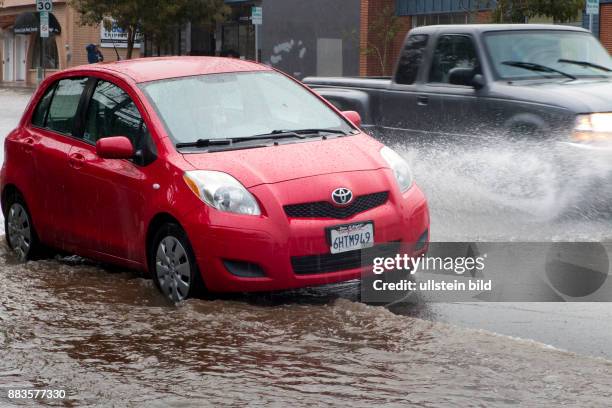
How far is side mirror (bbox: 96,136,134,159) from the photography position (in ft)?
24.3

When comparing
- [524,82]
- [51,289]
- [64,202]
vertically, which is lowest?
[51,289]

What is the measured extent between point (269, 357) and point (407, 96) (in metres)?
6.14

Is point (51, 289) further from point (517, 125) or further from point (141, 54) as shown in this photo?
point (141, 54)

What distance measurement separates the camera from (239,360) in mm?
5734

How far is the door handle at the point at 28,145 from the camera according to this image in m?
8.79

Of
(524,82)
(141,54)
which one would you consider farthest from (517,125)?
(141,54)

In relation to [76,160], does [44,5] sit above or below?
above

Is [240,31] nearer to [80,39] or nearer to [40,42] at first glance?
[80,39]

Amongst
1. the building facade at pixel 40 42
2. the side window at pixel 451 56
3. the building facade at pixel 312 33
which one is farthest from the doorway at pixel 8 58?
the side window at pixel 451 56

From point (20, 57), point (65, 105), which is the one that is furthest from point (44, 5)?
point (20, 57)

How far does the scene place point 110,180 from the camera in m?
7.69

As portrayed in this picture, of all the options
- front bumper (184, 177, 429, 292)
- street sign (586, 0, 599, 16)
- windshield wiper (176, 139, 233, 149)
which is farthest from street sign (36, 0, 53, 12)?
front bumper (184, 177, 429, 292)

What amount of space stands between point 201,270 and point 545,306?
212cm

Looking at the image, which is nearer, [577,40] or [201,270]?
[201,270]
